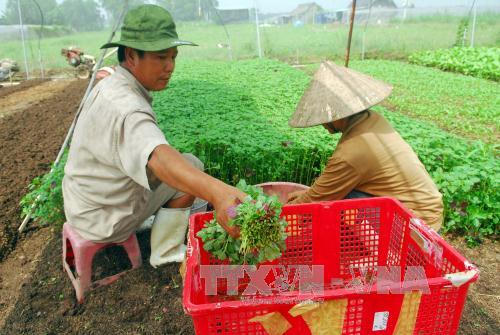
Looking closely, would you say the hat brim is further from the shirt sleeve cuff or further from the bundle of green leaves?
the bundle of green leaves

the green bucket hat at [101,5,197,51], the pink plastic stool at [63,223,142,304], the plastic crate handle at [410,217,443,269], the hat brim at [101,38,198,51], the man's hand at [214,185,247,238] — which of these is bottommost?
the pink plastic stool at [63,223,142,304]

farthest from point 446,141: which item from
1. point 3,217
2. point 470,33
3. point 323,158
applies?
point 470,33

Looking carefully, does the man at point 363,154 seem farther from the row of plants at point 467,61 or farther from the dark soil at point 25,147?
the row of plants at point 467,61

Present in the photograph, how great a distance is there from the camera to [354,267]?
2.30m

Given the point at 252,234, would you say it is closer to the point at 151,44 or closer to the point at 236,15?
the point at 151,44

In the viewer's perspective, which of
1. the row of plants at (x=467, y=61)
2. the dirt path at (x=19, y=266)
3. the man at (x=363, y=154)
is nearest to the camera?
the man at (x=363, y=154)

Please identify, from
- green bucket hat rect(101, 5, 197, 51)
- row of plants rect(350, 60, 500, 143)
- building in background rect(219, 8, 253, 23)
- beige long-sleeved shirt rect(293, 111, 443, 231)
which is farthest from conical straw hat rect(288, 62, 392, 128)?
building in background rect(219, 8, 253, 23)

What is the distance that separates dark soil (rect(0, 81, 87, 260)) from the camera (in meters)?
3.87

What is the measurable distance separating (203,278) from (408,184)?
4.30 feet

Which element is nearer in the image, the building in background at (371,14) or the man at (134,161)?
the man at (134,161)

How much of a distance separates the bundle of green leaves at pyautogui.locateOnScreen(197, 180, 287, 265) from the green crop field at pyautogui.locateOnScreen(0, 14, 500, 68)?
1525cm

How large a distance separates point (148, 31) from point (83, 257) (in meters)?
1.43

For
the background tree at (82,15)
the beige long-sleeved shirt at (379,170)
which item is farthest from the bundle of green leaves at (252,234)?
the background tree at (82,15)

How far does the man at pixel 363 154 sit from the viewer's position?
2332 millimetres
